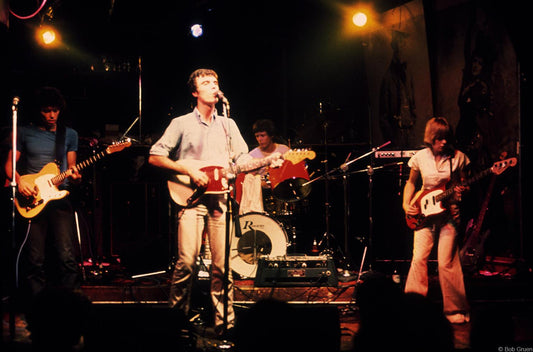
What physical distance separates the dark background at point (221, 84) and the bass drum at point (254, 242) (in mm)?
1163

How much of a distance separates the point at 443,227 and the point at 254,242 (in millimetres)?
3038

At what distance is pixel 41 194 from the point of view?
580 centimetres

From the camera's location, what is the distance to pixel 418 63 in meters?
9.62

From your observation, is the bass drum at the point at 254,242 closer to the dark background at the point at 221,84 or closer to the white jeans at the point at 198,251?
the dark background at the point at 221,84

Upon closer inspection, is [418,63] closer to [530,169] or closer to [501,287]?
[530,169]

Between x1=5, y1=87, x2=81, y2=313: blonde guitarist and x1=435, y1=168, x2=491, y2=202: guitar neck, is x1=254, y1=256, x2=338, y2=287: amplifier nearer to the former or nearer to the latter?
x1=435, y1=168, x2=491, y2=202: guitar neck

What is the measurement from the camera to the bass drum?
7707 millimetres

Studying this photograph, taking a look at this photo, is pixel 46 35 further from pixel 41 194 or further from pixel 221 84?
pixel 41 194

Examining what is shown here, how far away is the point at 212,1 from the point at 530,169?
6532 mm

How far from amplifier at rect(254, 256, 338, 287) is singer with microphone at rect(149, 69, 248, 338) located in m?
1.55

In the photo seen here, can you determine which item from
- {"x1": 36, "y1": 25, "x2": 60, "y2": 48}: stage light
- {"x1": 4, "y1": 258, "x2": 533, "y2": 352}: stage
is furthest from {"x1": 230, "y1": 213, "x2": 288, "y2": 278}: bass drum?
{"x1": 36, "y1": 25, "x2": 60, "y2": 48}: stage light

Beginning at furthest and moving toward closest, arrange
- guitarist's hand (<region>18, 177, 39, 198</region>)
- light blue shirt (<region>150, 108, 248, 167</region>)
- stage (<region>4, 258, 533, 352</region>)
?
guitarist's hand (<region>18, 177, 39, 198</region>), stage (<region>4, 258, 533, 352</region>), light blue shirt (<region>150, 108, 248, 167</region>)

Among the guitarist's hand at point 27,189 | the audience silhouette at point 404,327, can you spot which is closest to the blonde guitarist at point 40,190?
the guitarist's hand at point 27,189

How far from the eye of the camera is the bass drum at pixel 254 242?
771cm
